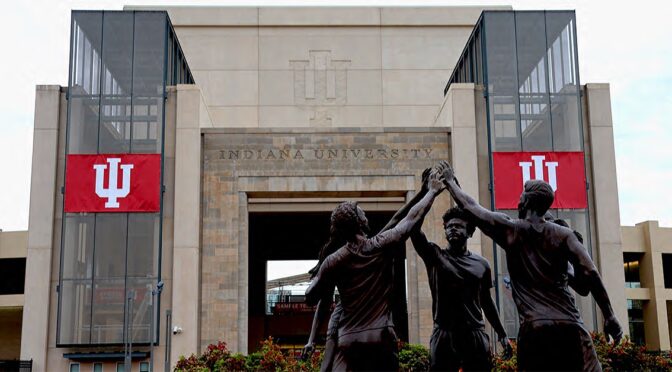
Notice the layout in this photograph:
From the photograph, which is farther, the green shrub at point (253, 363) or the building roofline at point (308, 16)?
the building roofline at point (308, 16)

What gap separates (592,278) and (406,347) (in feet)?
57.9

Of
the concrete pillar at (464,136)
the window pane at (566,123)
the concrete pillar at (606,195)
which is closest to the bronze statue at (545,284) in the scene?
the concrete pillar at (464,136)

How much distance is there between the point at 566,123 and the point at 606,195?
9.56 feet

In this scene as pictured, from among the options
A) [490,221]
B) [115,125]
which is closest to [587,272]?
[490,221]

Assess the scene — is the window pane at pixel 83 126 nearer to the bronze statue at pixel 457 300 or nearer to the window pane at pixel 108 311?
the window pane at pixel 108 311

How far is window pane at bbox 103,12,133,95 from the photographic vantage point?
29.5m

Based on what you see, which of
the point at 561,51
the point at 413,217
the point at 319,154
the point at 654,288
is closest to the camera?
the point at 413,217

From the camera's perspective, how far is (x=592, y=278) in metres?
7.37

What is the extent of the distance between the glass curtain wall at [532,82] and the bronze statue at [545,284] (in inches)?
865

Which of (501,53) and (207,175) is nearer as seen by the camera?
(207,175)

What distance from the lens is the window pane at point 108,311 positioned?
90.6 ft

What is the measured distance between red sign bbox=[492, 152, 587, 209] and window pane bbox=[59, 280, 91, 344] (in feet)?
47.3

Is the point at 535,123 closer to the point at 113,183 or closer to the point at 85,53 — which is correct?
the point at 113,183

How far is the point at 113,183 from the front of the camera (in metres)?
28.7
